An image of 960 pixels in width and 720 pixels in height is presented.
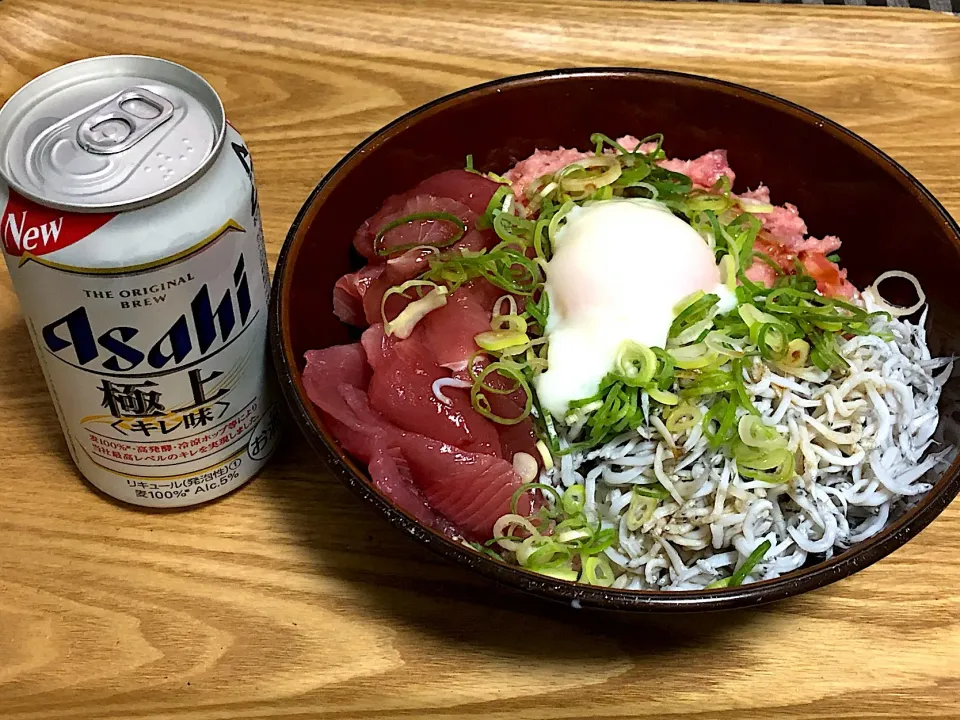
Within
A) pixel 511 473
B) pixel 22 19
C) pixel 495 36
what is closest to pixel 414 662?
pixel 511 473

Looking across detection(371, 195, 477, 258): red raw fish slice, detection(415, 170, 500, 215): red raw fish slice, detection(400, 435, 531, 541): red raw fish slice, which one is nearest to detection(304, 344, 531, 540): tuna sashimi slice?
detection(400, 435, 531, 541): red raw fish slice

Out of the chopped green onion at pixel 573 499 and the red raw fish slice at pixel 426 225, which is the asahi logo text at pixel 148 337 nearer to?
the red raw fish slice at pixel 426 225

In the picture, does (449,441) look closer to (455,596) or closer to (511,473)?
(511,473)

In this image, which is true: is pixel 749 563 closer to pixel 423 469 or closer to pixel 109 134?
pixel 423 469

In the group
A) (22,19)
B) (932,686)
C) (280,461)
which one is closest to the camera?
(932,686)

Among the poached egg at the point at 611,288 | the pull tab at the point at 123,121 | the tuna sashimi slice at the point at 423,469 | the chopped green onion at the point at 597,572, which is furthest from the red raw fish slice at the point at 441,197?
the chopped green onion at the point at 597,572

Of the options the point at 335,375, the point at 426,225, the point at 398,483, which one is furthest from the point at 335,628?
the point at 426,225

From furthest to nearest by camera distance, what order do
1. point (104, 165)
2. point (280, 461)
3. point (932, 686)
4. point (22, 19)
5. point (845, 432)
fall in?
point (22, 19) < point (280, 461) < point (845, 432) < point (932, 686) < point (104, 165)
